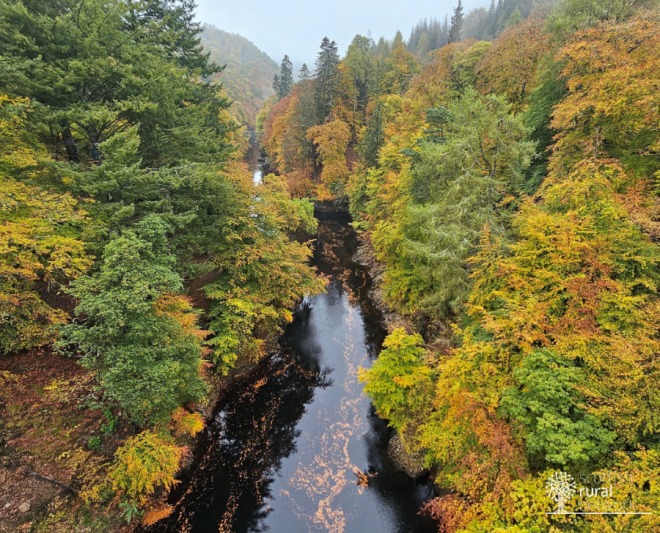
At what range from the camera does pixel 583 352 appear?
749 cm

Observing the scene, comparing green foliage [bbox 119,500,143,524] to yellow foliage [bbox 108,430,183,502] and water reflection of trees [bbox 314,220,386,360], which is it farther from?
water reflection of trees [bbox 314,220,386,360]

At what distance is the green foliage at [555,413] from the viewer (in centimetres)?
680

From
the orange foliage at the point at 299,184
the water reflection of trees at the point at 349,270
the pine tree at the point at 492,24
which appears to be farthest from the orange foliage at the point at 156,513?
the pine tree at the point at 492,24

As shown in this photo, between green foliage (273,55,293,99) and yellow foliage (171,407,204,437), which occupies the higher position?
green foliage (273,55,293,99)

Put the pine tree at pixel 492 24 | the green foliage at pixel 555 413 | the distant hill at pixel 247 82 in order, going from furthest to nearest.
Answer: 1. the distant hill at pixel 247 82
2. the pine tree at pixel 492 24
3. the green foliage at pixel 555 413

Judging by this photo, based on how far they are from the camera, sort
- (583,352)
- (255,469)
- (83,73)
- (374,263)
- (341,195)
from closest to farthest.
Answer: (583,352) → (83,73) → (255,469) → (374,263) → (341,195)

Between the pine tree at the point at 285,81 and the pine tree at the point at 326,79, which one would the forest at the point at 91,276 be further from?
the pine tree at the point at 285,81

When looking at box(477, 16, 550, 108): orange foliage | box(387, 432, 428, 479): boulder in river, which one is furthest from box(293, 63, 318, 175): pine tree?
box(387, 432, 428, 479): boulder in river

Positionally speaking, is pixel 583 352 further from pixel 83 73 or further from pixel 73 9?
pixel 73 9

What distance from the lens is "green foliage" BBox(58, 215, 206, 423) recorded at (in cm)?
917

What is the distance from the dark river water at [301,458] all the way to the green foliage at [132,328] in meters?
4.75

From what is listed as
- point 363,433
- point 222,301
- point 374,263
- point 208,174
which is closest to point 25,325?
point 222,301

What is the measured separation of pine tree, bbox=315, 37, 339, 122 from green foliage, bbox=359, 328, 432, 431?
4545cm

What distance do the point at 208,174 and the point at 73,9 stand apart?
27.5 ft
